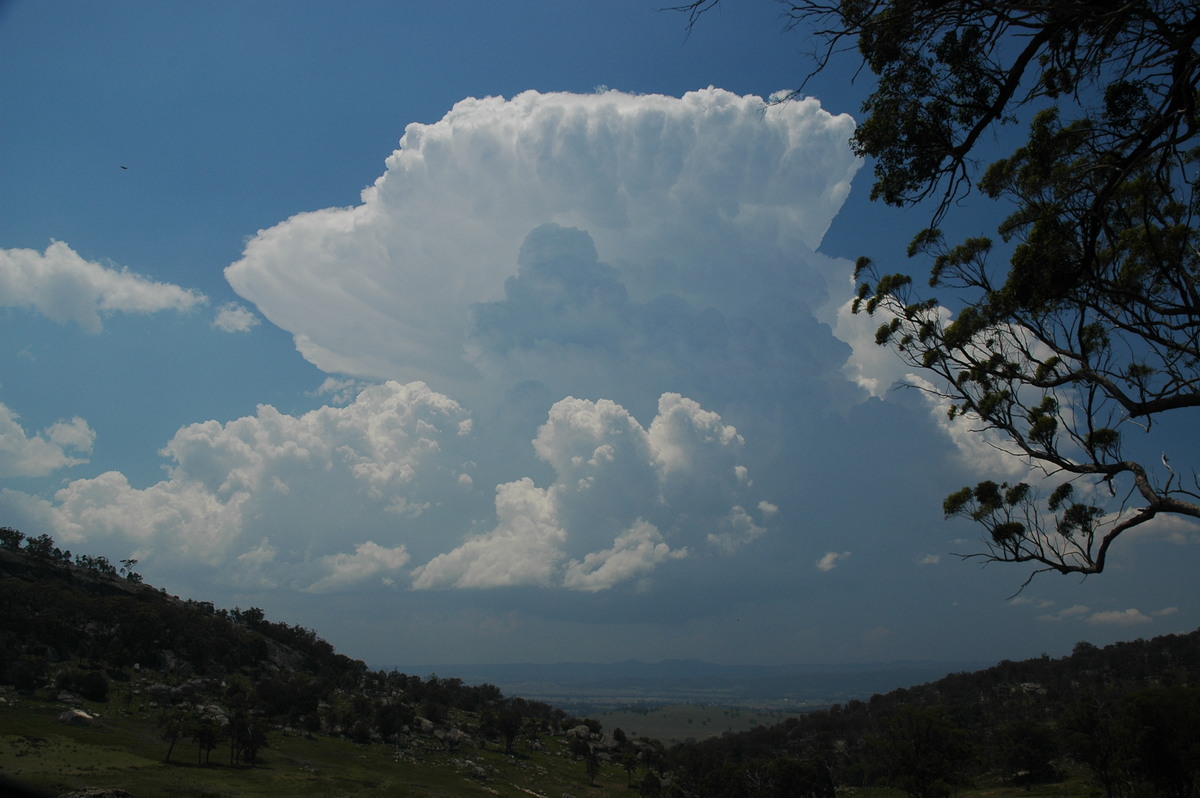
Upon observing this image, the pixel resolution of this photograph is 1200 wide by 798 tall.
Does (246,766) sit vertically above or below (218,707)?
below

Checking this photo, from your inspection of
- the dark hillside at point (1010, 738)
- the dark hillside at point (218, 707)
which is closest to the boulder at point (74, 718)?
the dark hillside at point (218, 707)

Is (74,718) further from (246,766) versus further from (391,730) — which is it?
Answer: (391,730)

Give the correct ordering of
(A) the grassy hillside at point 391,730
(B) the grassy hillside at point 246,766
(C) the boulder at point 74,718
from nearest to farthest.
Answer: (B) the grassy hillside at point 246,766, (A) the grassy hillside at point 391,730, (C) the boulder at point 74,718

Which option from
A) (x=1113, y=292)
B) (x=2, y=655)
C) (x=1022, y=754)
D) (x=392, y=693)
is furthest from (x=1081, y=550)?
(x=392, y=693)

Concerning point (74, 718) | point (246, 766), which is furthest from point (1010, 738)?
point (74, 718)

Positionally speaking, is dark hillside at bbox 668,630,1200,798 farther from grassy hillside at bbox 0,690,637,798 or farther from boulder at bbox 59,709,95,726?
boulder at bbox 59,709,95,726

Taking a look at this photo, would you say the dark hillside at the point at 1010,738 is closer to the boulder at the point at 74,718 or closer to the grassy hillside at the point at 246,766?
the grassy hillside at the point at 246,766

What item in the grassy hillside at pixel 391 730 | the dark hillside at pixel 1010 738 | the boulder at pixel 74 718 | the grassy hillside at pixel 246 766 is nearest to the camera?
the grassy hillside at pixel 246 766

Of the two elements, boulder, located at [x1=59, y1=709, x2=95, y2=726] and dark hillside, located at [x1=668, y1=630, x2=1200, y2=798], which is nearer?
boulder, located at [x1=59, y1=709, x2=95, y2=726]

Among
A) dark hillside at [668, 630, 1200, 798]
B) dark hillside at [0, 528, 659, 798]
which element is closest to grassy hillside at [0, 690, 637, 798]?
dark hillside at [0, 528, 659, 798]

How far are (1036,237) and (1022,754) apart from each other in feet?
274

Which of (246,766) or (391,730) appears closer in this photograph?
(246,766)

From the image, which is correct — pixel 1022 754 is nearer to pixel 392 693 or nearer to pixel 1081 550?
pixel 1081 550

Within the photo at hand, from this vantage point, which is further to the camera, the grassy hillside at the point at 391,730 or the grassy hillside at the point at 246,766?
the grassy hillside at the point at 391,730
